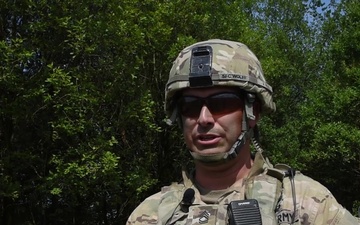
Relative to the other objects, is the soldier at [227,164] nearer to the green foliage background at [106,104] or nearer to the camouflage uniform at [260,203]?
the camouflage uniform at [260,203]

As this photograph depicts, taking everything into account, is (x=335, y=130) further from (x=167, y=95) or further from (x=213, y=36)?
(x=167, y=95)

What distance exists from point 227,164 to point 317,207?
0.35 meters

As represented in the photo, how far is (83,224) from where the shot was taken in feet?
54.8

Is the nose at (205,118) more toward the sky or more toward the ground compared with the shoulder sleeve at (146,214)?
more toward the sky

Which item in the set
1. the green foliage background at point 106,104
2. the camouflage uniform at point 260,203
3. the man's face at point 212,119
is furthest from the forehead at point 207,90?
the green foliage background at point 106,104

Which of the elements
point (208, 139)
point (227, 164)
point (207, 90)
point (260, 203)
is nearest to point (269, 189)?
point (260, 203)

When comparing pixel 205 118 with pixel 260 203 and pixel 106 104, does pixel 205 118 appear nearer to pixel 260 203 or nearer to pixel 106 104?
pixel 260 203

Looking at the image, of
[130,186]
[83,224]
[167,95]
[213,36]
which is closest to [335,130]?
[213,36]

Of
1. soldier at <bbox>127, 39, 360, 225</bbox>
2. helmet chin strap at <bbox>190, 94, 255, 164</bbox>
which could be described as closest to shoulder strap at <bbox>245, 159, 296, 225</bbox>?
soldier at <bbox>127, 39, 360, 225</bbox>

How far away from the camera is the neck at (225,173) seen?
7.25 ft

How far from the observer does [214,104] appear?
2150mm

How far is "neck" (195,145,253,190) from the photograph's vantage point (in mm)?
2211

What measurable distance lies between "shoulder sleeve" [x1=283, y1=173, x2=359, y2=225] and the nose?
39 cm

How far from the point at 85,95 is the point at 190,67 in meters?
9.81
